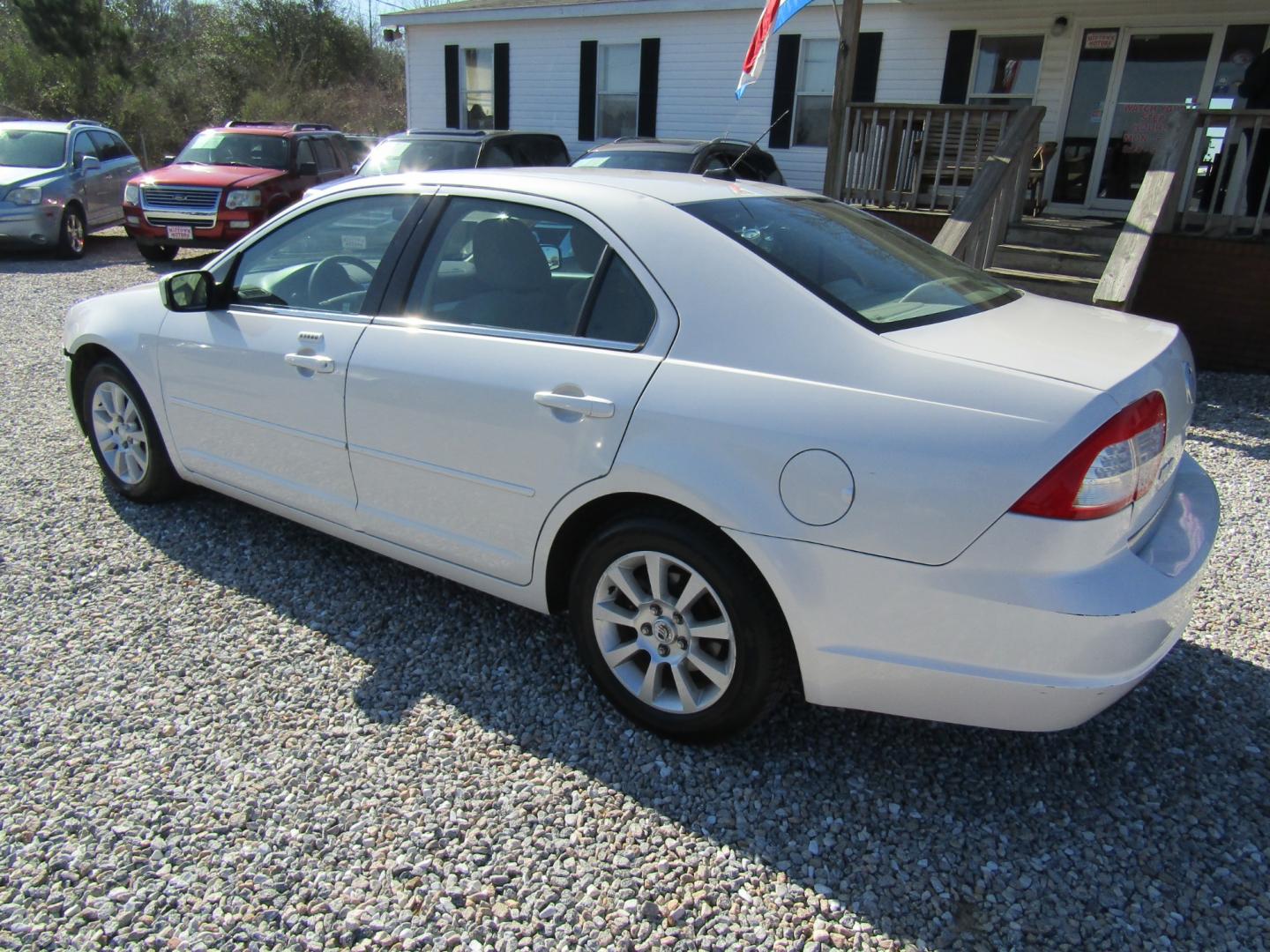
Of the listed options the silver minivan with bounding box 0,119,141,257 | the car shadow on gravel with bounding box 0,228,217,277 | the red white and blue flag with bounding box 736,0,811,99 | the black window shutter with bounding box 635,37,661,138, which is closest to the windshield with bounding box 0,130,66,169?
the silver minivan with bounding box 0,119,141,257

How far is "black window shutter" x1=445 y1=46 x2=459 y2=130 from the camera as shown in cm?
1745

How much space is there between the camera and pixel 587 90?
15.8m

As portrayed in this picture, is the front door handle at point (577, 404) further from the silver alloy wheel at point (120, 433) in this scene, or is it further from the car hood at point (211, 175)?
the car hood at point (211, 175)

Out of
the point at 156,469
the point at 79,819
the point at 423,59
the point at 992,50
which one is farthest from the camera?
the point at 423,59

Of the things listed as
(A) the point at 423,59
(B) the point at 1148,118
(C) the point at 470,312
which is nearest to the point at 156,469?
(C) the point at 470,312

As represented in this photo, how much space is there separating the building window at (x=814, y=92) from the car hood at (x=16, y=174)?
1078 centimetres

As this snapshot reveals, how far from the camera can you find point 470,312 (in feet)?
9.95

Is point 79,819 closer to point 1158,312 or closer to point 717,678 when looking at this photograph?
point 717,678

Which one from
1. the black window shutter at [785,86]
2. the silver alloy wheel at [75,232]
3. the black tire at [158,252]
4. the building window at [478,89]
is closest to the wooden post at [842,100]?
the black window shutter at [785,86]

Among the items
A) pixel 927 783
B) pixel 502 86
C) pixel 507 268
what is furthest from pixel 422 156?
pixel 927 783

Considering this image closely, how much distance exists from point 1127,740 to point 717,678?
4.40 feet

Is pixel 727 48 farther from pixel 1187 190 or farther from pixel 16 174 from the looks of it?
pixel 16 174

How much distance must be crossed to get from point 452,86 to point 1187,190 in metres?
13.8

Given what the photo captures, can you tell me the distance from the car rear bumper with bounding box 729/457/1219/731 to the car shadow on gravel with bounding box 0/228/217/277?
11339mm
